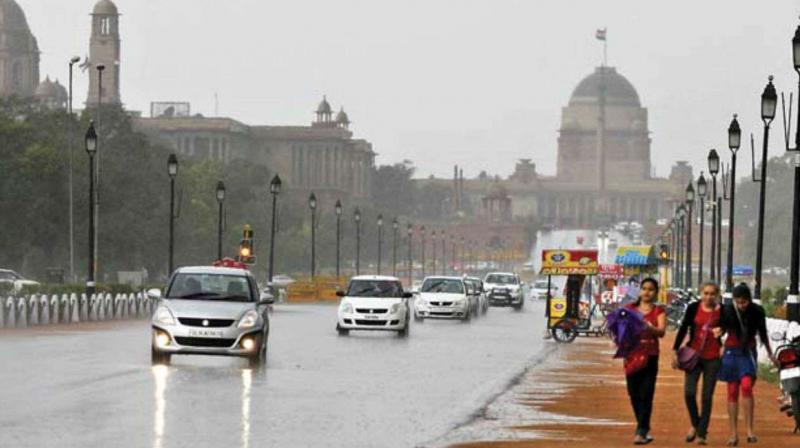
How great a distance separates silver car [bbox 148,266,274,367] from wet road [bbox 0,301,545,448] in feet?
1.06

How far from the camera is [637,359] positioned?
21.6 metres

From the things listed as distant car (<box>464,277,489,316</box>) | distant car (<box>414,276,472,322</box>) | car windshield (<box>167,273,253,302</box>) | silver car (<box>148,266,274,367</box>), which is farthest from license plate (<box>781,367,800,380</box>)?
distant car (<box>464,277,489,316</box>)

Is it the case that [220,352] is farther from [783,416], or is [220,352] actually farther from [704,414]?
[704,414]

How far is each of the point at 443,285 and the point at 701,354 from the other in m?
45.1

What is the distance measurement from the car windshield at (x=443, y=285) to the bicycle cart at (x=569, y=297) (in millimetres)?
10091

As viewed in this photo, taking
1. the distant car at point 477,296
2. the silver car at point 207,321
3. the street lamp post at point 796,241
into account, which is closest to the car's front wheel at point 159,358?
the silver car at point 207,321

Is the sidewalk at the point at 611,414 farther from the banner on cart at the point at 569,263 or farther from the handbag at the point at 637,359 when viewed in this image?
the banner on cart at the point at 569,263

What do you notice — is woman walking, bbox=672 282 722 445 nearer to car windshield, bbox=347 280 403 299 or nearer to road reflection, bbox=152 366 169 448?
road reflection, bbox=152 366 169 448

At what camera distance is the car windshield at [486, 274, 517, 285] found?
95.6 metres

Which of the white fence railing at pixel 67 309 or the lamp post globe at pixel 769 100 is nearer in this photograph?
the lamp post globe at pixel 769 100

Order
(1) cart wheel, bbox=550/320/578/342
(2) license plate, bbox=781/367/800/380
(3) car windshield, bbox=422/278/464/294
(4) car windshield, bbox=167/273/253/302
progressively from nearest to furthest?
1. (2) license plate, bbox=781/367/800/380
2. (4) car windshield, bbox=167/273/253/302
3. (1) cart wheel, bbox=550/320/578/342
4. (3) car windshield, bbox=422/278/464/294

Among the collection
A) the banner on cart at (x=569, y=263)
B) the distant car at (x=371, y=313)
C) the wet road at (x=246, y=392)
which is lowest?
the wet road at (x=246, y=392)

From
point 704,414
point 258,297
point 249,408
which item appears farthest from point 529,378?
point 704,414

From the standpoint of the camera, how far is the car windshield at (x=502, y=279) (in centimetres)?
9562
